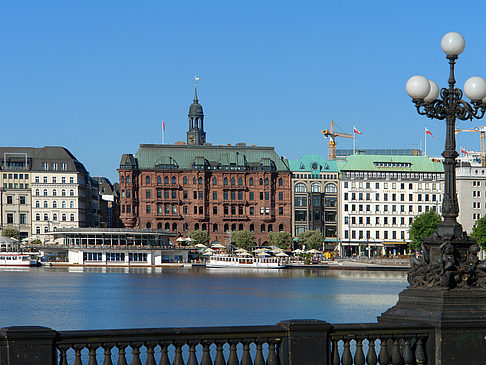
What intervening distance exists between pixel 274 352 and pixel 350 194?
163925 mm

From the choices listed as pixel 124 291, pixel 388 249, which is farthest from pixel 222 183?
pixel 124 291

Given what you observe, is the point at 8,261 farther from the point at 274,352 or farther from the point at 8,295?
the point at 274,352

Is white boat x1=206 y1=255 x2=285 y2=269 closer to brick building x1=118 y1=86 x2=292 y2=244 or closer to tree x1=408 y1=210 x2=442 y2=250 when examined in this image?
brick building x1=118 y1=86 x2=292 y2=244

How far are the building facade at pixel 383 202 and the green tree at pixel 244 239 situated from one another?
19.7 metres

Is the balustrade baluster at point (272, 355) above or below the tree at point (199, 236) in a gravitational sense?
below

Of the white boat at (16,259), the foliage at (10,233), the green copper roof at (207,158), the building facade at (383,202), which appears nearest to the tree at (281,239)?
the building facade at (383,202)

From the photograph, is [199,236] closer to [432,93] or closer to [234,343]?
[432,93]

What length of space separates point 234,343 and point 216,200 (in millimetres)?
160841

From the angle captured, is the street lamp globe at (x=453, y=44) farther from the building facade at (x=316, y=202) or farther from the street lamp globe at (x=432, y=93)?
the building facade at (x=316, y=202)

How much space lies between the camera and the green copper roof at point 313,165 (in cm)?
17988

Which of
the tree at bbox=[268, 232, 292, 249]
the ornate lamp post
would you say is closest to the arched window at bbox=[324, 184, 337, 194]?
the tree at bbox=[268, 232, 292, 249]

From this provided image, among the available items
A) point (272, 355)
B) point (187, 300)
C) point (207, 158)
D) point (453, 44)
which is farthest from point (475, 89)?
point (207, 158)

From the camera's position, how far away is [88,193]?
630 ft

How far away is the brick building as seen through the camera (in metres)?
174
